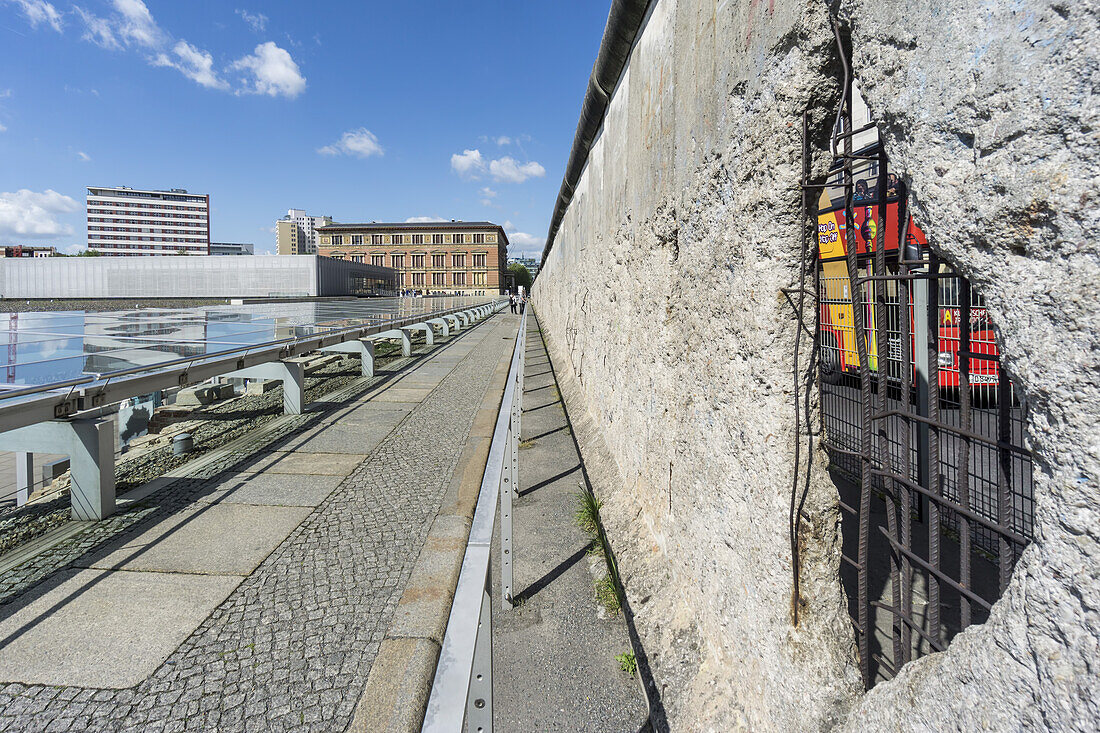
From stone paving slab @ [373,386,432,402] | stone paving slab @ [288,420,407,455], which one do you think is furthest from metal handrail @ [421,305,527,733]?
stone paving slab @ [373,386,432,402]

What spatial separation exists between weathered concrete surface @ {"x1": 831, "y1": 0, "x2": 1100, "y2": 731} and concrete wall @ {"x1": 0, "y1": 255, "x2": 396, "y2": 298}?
33.6 metres

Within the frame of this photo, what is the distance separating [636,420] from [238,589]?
249 centimetres

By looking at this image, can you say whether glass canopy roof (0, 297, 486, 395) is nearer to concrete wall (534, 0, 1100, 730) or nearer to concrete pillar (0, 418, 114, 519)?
concrete pillar (0, 418, 114, 519)

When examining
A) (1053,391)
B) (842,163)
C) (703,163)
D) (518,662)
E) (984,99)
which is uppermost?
(703,163)

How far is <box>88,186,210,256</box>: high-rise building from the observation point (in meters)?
160

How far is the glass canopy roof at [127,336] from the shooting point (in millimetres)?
4742

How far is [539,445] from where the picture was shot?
6176mm

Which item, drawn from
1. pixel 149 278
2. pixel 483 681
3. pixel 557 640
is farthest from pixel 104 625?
pixel 149 278

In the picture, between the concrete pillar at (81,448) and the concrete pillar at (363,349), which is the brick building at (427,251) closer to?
the concrete pillar at (363,349)

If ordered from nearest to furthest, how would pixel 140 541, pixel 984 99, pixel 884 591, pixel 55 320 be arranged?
pixel 984 99, pixel 884 591, pixel 140 541, pixel 55 320

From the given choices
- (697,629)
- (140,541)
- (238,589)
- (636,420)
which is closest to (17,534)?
(140,541)

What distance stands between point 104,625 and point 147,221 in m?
200

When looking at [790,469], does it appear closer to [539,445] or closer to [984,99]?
[984,99]

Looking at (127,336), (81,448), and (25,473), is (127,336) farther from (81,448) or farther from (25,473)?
(81,448)
